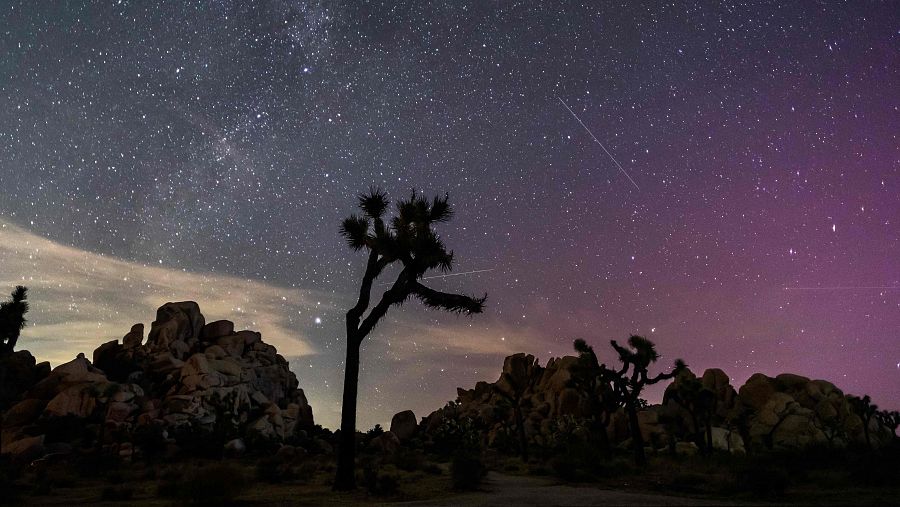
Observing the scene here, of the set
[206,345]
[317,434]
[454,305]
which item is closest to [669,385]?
[317,434]

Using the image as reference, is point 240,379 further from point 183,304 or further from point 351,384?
point 351,384

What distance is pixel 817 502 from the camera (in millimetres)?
10680

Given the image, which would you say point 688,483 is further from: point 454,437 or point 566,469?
point 454,437

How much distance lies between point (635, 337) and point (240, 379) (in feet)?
144

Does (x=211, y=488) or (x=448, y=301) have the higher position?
(x=448, y=301)

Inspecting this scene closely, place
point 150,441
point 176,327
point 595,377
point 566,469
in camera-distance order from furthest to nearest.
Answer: point 176,327 < point 150,441 < point 595,377 < point 566,469

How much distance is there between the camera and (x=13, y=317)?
3569cm

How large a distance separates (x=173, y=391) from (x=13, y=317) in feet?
58.3

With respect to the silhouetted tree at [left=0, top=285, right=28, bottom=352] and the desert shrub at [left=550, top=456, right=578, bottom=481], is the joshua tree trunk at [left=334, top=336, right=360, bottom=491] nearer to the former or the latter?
the desert shrub at [left=550, top=456, right=578, bottom=481]

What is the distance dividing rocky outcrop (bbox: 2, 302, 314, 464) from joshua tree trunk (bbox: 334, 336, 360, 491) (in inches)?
1152

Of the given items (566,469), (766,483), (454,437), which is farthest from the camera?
(454,437)

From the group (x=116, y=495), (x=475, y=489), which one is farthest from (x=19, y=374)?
(x=475, y=489)

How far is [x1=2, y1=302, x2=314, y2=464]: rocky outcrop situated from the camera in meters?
42.2

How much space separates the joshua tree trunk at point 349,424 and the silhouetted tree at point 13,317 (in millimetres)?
33572
